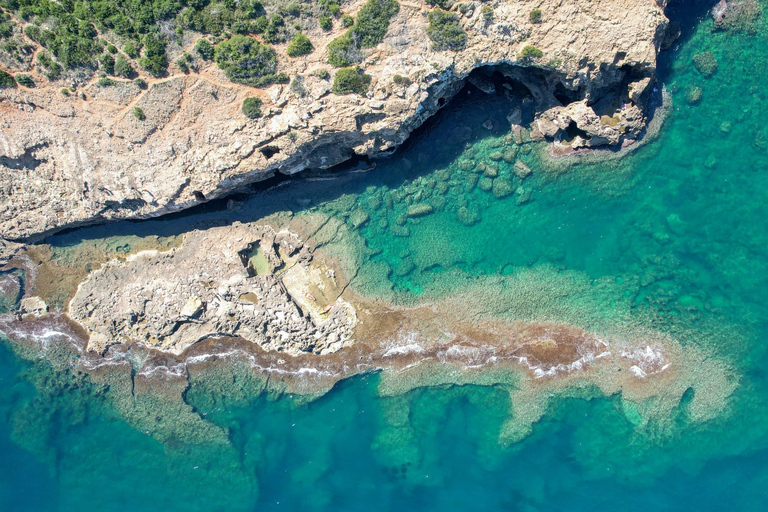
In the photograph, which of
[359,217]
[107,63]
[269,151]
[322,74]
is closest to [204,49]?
[107,63]

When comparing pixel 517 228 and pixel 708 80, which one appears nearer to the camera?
pixel 708 80

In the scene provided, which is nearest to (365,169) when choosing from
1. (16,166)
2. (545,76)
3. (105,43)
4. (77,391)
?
(545,76)

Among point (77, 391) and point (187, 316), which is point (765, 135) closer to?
point (187, 316)

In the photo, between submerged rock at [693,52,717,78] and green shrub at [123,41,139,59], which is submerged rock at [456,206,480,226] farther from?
green shrub at [123,41,139,59]

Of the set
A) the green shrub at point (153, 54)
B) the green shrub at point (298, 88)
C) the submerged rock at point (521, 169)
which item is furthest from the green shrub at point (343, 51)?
the submerged rock at point (521, 169)

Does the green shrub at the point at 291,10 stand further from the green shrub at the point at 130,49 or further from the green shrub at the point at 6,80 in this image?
the green shrub at the point at 6,80
